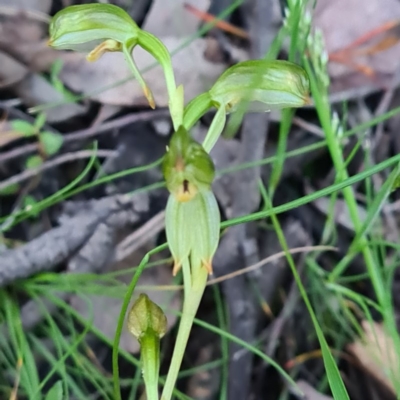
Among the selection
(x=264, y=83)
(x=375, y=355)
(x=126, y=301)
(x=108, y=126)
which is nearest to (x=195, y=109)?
(x=264, y=83)

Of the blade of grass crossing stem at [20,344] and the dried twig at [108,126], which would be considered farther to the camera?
the dried twig at [108,126]

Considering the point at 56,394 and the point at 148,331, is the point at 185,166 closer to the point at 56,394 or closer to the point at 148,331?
the point at 148,331

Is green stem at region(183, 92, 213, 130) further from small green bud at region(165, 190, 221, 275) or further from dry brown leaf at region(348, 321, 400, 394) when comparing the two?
dry brown leaf at region(348, 321, 400, 394)

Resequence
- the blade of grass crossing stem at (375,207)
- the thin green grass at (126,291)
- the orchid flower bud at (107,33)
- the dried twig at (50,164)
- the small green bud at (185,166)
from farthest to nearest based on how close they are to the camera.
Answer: the dried twig at (50,164)
the thin green grass at (126,291)
the blade of grass crossing stem at (375,207)
the orchid flower bud at (107,33)
the small green bud at (185,166)

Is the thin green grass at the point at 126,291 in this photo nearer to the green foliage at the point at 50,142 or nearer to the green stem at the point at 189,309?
the green foliage at the point at 50,142

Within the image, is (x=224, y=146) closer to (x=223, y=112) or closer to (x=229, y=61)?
(x=229, y=61)

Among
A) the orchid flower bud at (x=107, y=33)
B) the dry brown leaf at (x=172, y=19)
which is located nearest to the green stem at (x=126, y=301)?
the orchid flower bud at (x=107, y=33)
